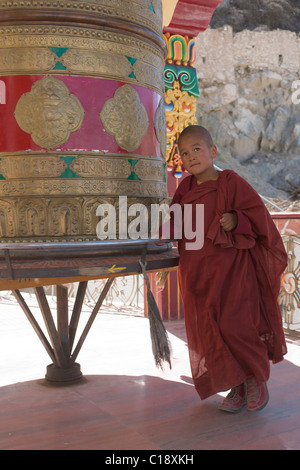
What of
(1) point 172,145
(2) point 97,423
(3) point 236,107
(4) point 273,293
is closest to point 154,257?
(4) point 273,293

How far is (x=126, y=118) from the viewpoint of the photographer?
2203 millimetres

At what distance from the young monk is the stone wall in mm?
24764

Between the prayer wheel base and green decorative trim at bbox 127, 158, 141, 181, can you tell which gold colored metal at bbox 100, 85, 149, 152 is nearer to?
green decorative trim at bbox 127, 158, 141, 181

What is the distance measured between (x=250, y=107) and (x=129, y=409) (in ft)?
92.4

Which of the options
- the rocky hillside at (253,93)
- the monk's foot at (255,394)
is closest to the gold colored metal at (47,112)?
the monk's foot at (255,394)

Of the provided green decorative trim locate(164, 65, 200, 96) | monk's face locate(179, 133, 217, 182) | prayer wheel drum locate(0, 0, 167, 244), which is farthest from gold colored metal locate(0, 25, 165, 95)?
green decorative trim locate(164, 65, 200, 96)

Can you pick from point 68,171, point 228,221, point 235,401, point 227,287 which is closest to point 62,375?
point 235,401

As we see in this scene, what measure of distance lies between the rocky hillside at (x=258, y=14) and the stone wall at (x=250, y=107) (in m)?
1.07

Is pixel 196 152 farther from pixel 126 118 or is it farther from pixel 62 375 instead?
pixel 62 375

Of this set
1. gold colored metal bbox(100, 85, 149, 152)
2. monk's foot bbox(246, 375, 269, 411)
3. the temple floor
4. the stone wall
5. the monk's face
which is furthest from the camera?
the stone wall

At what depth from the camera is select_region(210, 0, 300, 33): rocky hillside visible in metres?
30.4

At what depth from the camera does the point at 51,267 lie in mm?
1967

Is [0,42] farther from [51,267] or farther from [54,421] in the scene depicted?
[54,421]
